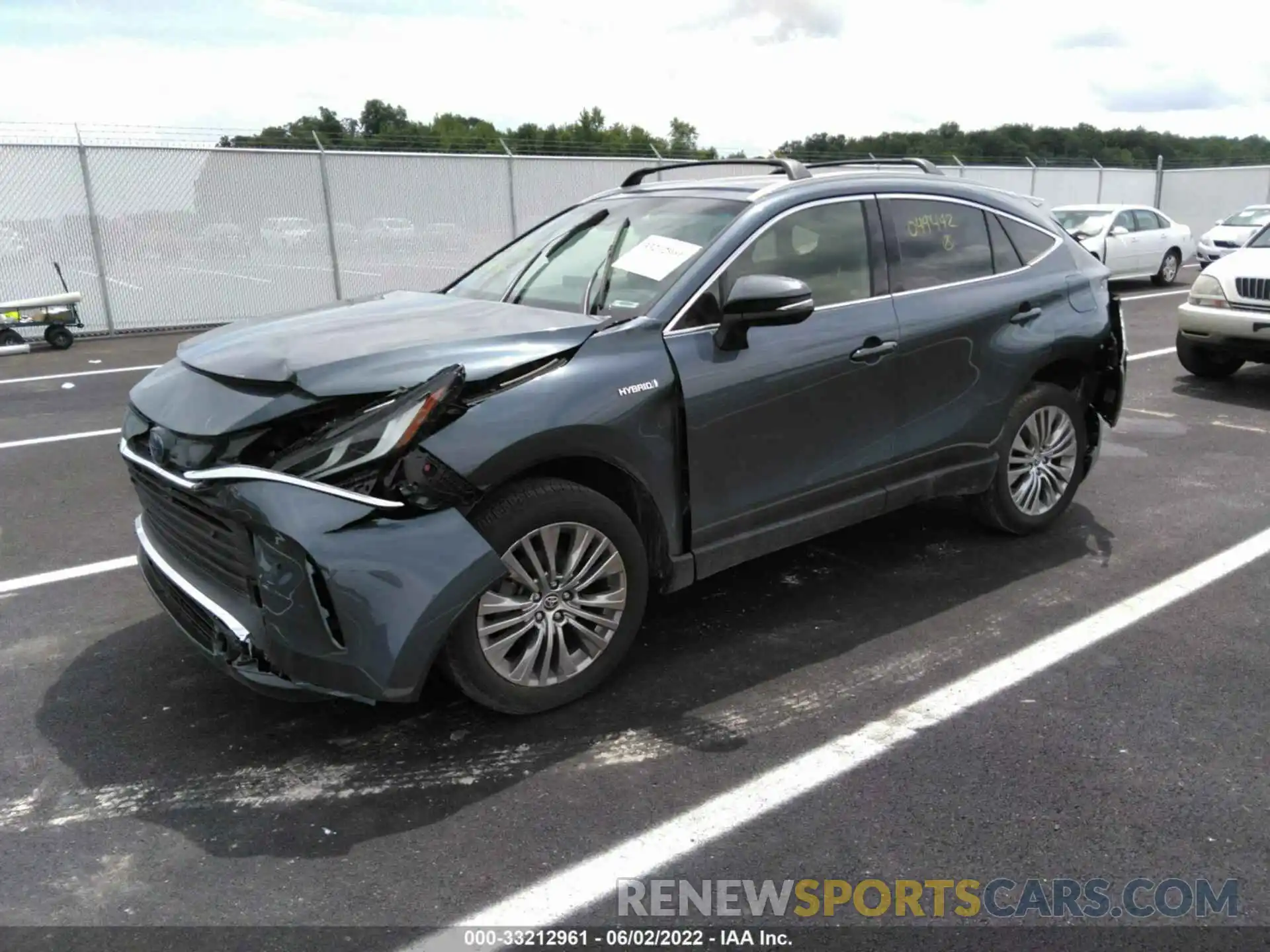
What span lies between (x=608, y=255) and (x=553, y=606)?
5.40 ft

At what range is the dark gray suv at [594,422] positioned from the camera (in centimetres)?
300

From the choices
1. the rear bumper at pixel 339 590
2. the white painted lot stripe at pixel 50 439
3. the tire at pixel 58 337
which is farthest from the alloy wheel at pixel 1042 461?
the tire at pixel 58 337

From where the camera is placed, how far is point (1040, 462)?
17.0 ft

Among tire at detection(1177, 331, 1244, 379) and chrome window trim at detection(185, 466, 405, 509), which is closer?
chrome window trim at detection(185, 466, 405, 509)

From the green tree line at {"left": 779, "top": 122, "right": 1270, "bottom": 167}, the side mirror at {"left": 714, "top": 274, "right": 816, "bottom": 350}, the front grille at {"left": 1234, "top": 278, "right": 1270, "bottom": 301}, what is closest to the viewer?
the side mirror at {"left": 714, "top": 274, "right": 816, "bottom": 350}

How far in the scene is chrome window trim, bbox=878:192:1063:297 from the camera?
4.54 m

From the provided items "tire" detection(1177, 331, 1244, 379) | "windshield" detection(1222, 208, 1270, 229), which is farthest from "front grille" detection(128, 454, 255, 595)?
"windshield" detection(1222, 208, 1270, 229)

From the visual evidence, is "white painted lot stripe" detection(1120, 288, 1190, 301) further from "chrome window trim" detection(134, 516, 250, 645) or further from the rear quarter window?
"chrome window trim" detection(134, 516, 250, 645)

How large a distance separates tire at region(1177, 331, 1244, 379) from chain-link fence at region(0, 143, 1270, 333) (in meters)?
6.14

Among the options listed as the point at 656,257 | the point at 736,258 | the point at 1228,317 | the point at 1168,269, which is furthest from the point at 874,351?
the point at 1168,269

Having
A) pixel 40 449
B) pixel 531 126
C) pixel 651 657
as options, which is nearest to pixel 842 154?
pixel 531 126

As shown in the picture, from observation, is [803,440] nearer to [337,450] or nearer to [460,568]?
[460,568]

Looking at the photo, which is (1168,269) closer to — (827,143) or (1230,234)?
(1230,234)

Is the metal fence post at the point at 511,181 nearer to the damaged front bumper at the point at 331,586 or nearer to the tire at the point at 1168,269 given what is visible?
the tire at the point at 1168,269
